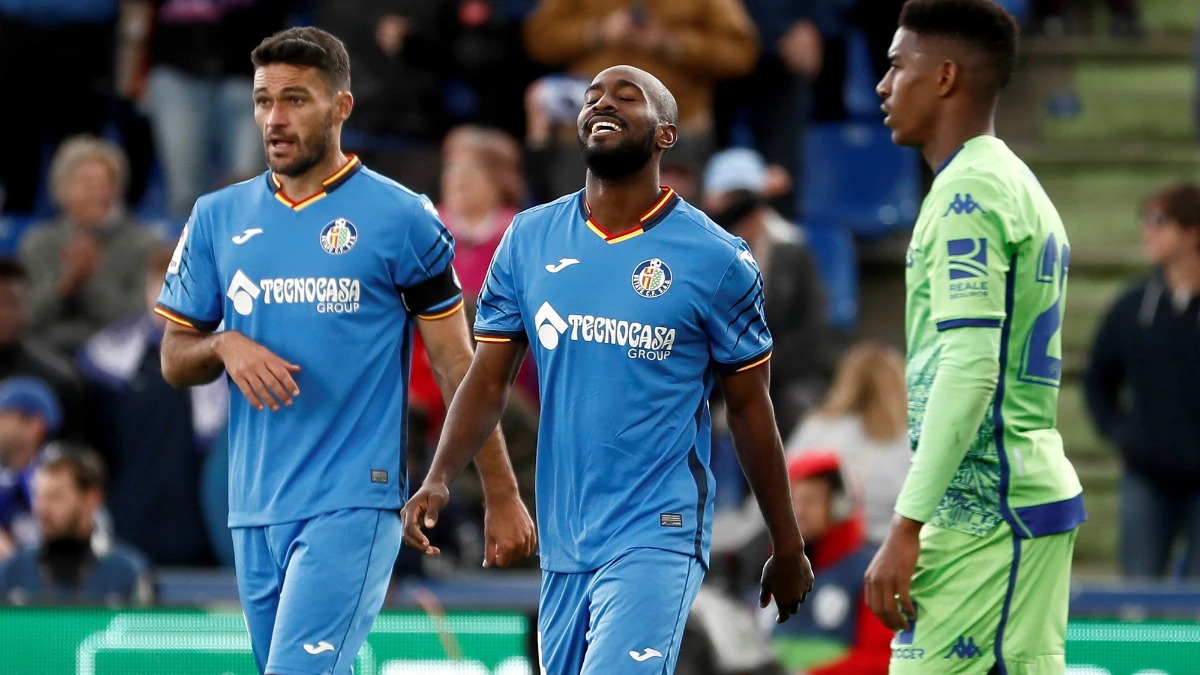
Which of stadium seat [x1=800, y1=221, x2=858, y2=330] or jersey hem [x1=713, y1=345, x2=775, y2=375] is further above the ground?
stadium seat [x1=800, y1=221, x2=858, y2=330]

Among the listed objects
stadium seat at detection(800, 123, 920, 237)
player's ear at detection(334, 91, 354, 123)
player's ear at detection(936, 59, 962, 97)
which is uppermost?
stadium seat at detection(800, 123, 920, 237)

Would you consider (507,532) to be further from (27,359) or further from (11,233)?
(11,233)

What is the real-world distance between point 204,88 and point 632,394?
7.83 m

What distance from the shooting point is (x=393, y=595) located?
8516 millimetres

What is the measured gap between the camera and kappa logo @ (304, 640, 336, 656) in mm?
5141

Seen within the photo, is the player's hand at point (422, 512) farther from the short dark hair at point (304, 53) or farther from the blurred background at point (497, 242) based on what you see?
the blurred background at point (497, 242)

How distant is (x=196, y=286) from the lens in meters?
5.52

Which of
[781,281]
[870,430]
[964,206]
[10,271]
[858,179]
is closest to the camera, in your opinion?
[964,206]

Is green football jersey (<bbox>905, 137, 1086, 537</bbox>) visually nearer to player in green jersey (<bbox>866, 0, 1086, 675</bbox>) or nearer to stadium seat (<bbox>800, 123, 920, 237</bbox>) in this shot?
player in green jersey (<bbox>866, 0, 1086, 675</bbox>)

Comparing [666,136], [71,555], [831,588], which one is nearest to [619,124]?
[666,136]

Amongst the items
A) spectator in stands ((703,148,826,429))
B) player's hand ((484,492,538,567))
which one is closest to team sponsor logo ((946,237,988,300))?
player's hand ((484,492,538,567))

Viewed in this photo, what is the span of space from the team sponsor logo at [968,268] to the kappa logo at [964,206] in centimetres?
8

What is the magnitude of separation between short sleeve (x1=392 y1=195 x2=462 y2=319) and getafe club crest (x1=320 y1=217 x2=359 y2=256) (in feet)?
0.48

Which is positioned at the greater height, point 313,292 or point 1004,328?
point 313,292
